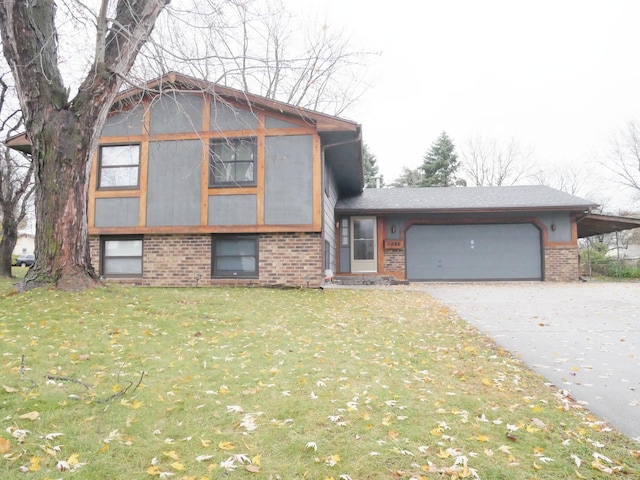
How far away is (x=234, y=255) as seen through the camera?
32.6 feet

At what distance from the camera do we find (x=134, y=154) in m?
10.3

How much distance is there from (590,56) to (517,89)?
11.9 metres

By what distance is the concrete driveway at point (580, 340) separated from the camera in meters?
2.96

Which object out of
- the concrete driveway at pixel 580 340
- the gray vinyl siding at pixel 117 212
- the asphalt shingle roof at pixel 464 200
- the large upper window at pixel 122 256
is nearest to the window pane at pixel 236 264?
the large upper window at pixel 122 256

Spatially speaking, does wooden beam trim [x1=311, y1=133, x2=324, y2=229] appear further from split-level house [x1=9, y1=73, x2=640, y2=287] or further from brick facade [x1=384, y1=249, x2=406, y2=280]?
brick facade [x1=384, y1=249, x2=406, y2=280]

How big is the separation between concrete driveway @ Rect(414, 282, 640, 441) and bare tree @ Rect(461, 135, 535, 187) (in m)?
27.1

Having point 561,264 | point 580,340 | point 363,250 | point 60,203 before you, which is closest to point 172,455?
point 580,340

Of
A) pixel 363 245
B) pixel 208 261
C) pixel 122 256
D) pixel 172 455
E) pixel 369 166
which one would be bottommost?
pixel 172 455

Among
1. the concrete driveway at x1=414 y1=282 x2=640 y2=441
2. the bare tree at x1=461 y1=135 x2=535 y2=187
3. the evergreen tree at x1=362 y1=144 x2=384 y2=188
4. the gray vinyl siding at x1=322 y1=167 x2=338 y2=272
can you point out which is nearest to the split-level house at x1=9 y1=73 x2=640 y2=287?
the gray vinyl siding at x1=322 y1=167 x2=338 y2=272

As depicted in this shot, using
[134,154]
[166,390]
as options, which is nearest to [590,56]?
[134,154]

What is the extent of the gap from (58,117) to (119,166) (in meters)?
3.96

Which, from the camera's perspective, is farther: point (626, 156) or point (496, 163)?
point (496, 163)

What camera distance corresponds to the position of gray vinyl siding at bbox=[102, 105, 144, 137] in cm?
1016

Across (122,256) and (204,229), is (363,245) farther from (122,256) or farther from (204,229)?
(122,256)
